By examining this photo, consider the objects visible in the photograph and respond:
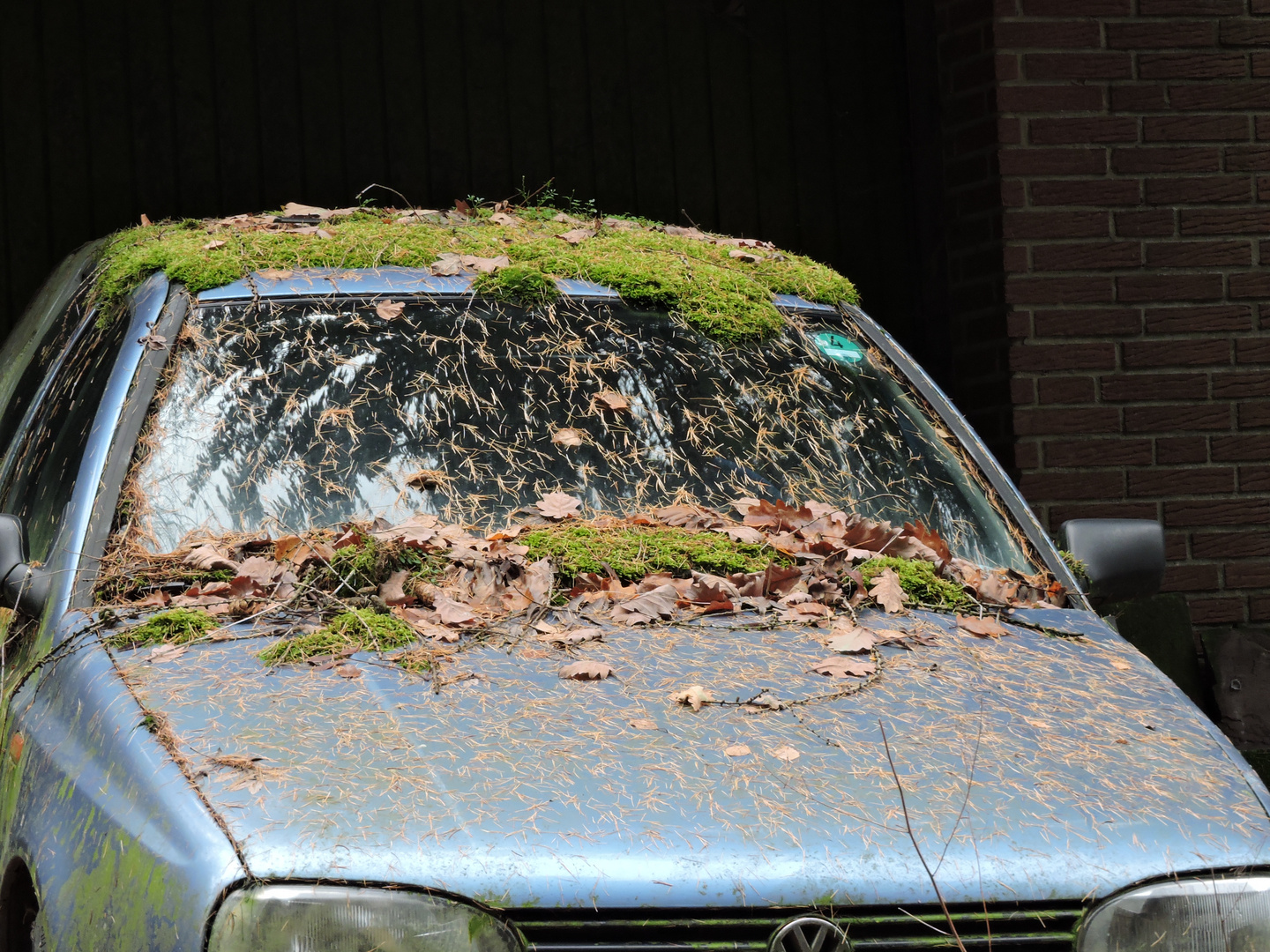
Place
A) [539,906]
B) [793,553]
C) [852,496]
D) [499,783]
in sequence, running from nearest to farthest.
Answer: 1. [539,906]
2. [499,783]
3. [793,553]
4. [852,496]

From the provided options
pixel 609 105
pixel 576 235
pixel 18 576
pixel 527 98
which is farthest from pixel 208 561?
pixel 609 105

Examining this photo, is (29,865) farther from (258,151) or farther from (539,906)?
(258,151)

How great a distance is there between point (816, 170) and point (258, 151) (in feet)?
9.27

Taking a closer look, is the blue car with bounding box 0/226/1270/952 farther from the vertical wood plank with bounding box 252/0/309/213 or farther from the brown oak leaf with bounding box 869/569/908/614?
the vertical wood plank with bounding box 252/0/309/213

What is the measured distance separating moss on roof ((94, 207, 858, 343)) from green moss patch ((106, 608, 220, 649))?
1.09 metres

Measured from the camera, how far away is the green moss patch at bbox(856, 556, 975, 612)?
298cm

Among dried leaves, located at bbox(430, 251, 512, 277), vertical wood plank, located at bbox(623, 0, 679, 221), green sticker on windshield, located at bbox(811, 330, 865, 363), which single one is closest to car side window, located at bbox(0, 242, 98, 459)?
dried leaves, located at bbox(430, 251, 512, 277)

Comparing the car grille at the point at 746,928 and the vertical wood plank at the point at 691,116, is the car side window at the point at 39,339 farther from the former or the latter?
the vertical wood plank at the point at 691,116

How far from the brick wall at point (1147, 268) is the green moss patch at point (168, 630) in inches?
181

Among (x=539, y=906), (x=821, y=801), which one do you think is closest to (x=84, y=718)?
(x=539, y=906)

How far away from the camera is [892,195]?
7570 mm

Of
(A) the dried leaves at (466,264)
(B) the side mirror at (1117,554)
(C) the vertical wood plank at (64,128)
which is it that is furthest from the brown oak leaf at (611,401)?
(C) the vertical wood plank at (64,128)

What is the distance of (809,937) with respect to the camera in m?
1.95

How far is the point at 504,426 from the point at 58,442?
1.03m
